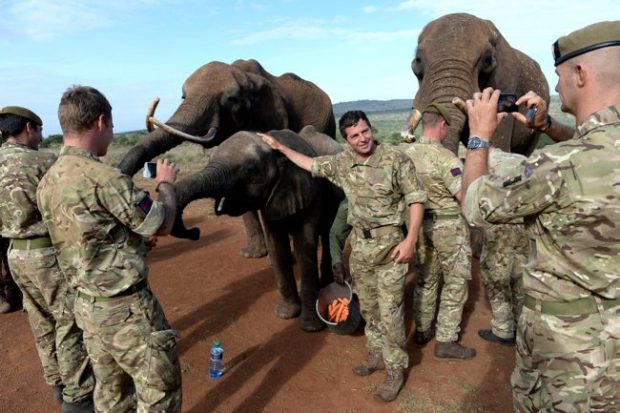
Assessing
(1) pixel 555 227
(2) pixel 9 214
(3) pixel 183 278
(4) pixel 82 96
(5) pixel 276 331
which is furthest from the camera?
(3) pixel 183 278

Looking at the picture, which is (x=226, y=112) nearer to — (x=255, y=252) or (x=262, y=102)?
(x=262, y=102)

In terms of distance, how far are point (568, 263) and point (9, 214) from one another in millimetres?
4000

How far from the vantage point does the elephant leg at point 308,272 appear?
17.7 feet

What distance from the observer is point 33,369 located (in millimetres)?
5094

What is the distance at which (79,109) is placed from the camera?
268cm

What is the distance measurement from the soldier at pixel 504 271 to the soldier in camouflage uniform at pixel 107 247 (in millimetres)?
3319

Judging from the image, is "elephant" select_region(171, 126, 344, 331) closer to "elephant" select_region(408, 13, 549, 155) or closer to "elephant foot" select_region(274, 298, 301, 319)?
"elephant foot" select_region(274, 298, 301, 319)

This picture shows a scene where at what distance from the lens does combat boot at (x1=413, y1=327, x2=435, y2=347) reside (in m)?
5.20

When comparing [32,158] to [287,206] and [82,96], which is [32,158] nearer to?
[82,96]

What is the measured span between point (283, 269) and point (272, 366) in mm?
1263

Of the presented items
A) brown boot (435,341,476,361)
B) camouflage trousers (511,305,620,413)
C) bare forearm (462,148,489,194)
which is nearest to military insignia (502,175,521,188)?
bare forearm (462,148,489,194)

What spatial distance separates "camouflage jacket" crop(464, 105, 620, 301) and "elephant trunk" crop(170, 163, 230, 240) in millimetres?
2588

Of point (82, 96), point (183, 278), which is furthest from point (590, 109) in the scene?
point (183, 278)

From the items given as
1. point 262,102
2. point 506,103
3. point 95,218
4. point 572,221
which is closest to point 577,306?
point 572,221
